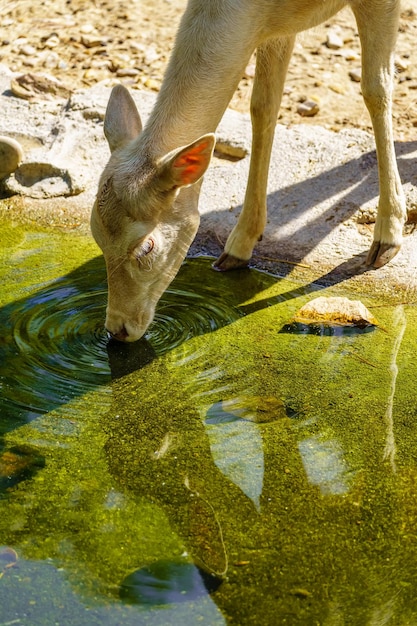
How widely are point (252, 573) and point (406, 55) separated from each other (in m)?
6.15

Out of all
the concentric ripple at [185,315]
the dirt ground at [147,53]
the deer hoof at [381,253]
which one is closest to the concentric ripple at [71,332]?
the concentric ripple at [185,315]

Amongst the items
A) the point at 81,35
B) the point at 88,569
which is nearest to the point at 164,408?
the point at 88,569

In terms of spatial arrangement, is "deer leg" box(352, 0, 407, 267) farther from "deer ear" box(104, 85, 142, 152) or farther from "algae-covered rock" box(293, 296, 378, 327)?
"deer ear" box(104, 85, 142, 152)

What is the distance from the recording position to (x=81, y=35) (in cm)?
921

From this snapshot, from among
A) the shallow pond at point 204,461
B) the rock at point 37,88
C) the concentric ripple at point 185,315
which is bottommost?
the shallow pond at point 204,461

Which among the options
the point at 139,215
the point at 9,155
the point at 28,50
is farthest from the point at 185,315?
the point at 28,50

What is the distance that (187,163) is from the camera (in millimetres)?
4508

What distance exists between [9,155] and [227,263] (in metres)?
2.06

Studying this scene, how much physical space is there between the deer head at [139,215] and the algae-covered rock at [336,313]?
89cm

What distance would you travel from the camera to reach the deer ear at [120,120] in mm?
4980

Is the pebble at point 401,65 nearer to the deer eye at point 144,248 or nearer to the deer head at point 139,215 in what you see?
Result: the deer head at point 139,215

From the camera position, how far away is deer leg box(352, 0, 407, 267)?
5.61 m

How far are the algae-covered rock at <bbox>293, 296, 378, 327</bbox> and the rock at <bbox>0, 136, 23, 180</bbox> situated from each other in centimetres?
280

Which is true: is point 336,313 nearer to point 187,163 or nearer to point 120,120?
point 187,163
